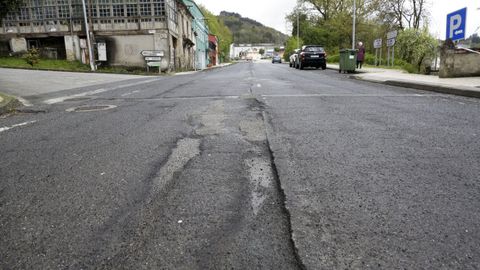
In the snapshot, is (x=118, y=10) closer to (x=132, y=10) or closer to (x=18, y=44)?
(x=132, y=10)

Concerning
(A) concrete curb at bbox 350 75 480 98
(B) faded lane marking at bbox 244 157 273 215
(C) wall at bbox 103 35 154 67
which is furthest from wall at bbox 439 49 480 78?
(C) wall at bbox 103 35 154 67

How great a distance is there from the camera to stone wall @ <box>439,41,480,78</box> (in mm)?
13305

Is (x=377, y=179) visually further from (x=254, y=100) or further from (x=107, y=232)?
(x=254, y=100)

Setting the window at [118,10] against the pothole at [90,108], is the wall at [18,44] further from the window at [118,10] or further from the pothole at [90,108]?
the pothole at [90,108]

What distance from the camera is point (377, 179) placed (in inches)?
112

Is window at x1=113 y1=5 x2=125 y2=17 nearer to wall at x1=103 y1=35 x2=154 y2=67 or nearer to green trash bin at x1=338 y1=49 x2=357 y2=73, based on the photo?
wall at x1=103 y1=35 x2=154 y2=67

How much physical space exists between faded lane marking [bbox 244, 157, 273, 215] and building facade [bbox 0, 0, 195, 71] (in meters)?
30.1

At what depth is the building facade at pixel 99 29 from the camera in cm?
3269

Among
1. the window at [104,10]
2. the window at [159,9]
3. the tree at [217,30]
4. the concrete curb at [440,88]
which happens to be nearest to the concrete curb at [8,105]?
the concrete curb at [440,88]

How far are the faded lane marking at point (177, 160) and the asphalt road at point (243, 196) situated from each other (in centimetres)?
2

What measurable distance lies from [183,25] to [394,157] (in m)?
42.5

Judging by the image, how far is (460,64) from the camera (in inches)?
527

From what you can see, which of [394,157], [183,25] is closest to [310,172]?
[394,157]

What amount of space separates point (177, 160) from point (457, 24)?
11717 mm
